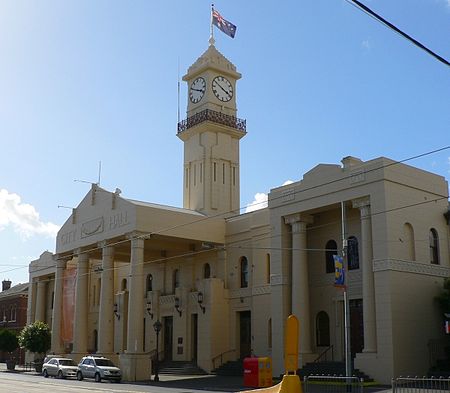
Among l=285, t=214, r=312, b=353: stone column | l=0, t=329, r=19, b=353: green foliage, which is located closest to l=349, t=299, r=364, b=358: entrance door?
l=285, t=214, r=312, b=353: stone column

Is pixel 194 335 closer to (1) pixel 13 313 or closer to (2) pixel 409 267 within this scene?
(2) pixel 409 267

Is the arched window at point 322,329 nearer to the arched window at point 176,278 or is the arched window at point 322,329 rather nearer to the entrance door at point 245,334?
the entrance door at point 245,334

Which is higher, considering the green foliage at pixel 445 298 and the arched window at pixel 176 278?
the arched window at pixel 176 278

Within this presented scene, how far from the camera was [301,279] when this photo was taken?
35281 mm

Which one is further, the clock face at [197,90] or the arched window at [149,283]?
the clock face at [197,90]

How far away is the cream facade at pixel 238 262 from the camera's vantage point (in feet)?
103

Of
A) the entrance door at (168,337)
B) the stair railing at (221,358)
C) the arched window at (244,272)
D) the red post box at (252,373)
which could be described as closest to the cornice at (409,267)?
the red post box at (252,373)

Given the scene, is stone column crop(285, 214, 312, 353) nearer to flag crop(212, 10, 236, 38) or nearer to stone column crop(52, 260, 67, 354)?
flag crop(212, 10, 236, 38)

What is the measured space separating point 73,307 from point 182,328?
908cm

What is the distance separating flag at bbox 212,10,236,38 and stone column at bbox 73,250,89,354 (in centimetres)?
2044

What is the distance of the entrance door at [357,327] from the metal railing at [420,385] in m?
13.6

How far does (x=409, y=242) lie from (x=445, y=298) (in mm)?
3153

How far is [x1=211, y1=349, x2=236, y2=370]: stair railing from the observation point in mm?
42625

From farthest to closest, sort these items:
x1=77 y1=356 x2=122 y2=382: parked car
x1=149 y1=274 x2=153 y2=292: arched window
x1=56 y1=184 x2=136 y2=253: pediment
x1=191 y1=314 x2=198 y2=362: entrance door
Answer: x1=149 y1=274 x2=153 y2=292: arched window < x1=191 y1=314 x2=198 y2=362: entrance door < x1=56 y1=184 x2=136 y2=253: pediment < x1=77 y1=356 x2=122 y2=382: parked car
